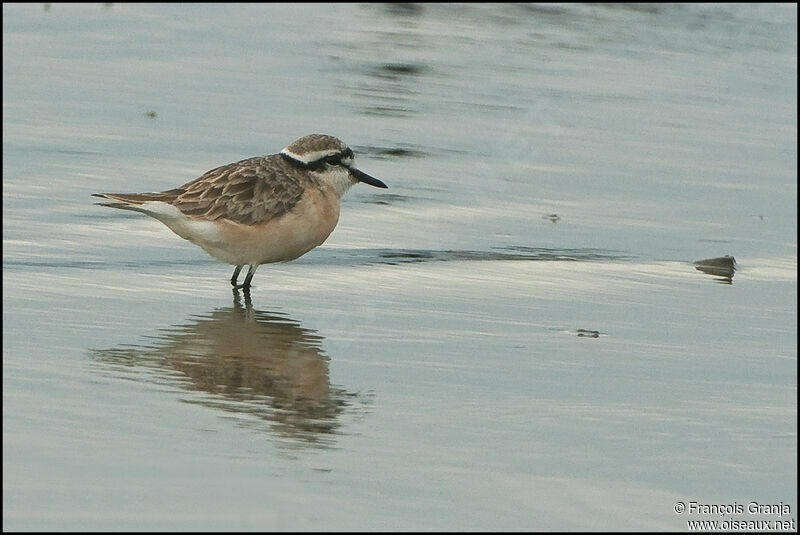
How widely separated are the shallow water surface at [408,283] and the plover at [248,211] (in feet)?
0.82

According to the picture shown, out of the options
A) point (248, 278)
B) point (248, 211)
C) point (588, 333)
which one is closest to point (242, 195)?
point (248, 211)

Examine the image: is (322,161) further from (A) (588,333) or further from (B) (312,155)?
(A) (588,333)

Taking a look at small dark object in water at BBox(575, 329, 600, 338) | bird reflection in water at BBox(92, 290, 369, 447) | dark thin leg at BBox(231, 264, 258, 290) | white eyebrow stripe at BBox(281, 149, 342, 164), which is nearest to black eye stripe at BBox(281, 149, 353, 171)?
white eyebrow stripe at BBox(281, 149, 342, 164)

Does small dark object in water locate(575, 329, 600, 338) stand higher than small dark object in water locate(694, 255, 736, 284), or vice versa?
small dark object in water locate(694, 255, 736, 284)

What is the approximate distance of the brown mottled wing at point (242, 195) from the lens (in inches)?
335

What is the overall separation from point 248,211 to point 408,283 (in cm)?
105

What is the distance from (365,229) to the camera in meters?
9.77

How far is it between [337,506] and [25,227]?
4.58 metres

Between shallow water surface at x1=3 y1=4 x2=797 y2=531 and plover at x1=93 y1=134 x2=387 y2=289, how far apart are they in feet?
0.82

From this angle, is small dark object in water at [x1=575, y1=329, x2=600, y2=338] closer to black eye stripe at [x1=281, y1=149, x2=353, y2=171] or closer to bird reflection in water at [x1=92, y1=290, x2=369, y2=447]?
bird reflection in water at [x1=92, y1=290, x2=369, y2=447]

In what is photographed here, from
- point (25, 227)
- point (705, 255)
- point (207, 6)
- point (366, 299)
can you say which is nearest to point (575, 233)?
point (705, 255)

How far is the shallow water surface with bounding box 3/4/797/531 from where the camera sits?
5.31 meters

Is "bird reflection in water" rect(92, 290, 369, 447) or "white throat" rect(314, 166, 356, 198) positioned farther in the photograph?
"white throat" rect(314, 166, 356, 198)

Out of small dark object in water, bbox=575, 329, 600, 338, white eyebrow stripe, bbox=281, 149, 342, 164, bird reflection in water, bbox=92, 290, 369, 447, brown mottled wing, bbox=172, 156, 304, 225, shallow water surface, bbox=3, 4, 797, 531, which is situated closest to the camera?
shallow water surface, bbox=3, 4, 797, 531
